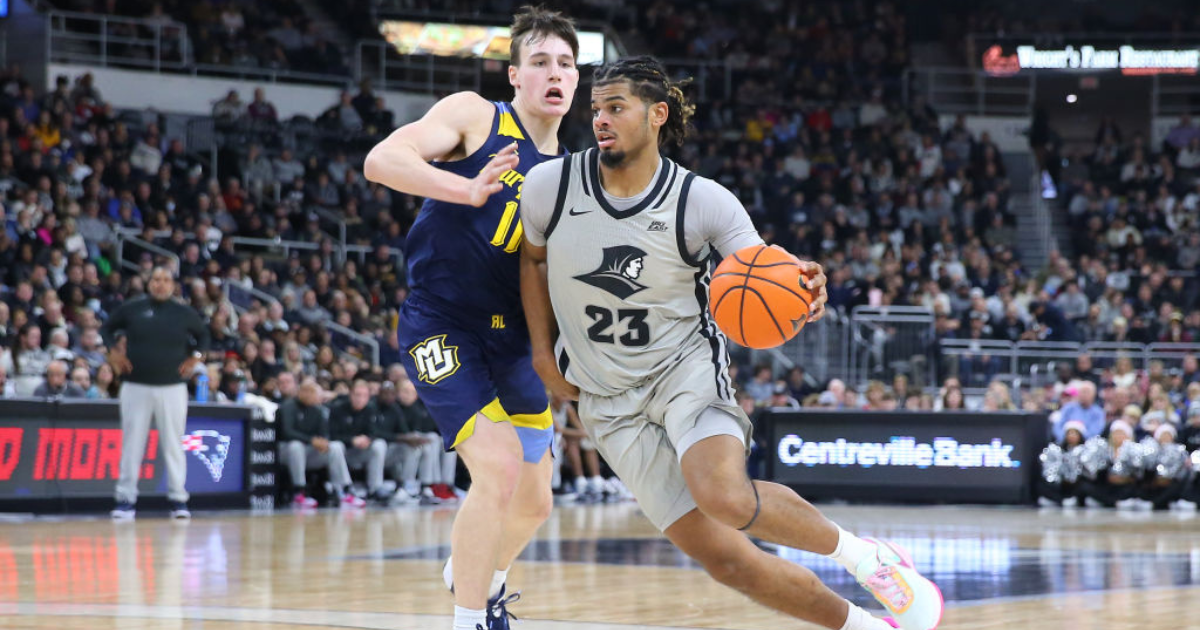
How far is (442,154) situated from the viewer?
205 inches

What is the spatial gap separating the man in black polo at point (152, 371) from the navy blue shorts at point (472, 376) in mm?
7633

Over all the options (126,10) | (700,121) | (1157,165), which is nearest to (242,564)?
(126,10)

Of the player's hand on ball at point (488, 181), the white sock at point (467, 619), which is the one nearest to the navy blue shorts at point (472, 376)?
the white sock at point (467, 619)

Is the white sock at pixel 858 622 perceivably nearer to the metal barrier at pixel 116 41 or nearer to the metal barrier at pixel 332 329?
the metal barrier at pixel 332 329

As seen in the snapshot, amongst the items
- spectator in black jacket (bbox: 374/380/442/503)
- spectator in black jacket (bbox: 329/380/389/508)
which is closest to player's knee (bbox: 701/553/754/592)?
spectator in black jacket (bbox: 329/380/389/508)

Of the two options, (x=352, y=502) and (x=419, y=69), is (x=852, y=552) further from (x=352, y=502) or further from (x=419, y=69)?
(x=419, y=69)

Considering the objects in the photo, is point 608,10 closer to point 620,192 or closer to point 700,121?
point 700,121

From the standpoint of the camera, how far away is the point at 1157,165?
92.5 feet

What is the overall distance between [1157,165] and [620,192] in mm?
25645

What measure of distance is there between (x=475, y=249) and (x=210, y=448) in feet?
31.0

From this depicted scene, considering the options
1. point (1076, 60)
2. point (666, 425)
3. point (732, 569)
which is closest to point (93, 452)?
point (666, 425)

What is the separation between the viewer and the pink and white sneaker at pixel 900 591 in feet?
15.6

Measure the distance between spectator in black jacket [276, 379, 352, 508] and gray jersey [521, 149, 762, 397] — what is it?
34.0 feet

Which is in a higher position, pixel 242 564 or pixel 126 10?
pixel 126 10
